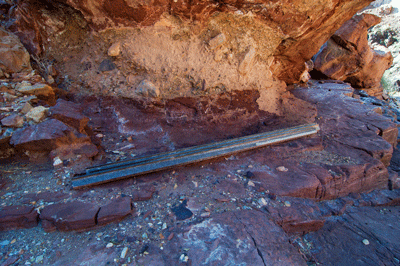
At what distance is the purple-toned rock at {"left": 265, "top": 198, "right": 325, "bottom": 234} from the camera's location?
179 centimetres

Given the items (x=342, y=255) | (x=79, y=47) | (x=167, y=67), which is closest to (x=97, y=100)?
(x=79, y=47)

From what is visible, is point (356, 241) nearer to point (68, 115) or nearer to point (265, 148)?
point (265, 148)

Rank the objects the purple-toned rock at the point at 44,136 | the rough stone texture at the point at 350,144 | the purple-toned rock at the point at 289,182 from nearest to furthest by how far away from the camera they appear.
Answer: the purple-toned rock at the point at 44,136 < the purple-toned rock at the point at 289,182 < the rough stone texture at the point at 350,144

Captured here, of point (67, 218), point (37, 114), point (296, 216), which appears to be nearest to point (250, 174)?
point (296, 216)

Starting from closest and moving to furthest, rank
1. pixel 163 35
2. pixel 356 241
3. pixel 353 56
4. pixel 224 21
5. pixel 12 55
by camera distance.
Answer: pixel 356 241
pixel 12 55
pixel 163 35
pixel 224 21
pixel 353 56

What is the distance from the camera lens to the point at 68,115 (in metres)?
2.17

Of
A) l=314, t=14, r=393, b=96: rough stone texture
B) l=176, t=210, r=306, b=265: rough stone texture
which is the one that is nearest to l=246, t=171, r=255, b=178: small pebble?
l=176, t=210, r=306, b=265: rough stone texture

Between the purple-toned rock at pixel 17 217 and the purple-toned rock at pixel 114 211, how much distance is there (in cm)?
48

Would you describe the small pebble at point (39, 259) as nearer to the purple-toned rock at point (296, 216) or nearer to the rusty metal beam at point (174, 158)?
the rusty metal beam at point (174, 158)

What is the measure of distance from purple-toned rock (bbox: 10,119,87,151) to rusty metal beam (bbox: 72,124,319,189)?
48 centimetres

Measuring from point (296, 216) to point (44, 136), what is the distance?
8.20 ft

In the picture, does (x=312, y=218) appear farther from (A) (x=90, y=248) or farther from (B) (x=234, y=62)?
(B) (x=234, y=62)

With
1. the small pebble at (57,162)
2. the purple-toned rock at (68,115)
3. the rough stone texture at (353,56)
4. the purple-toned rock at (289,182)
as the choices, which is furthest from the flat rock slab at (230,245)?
the rough stone texture at (353,56)

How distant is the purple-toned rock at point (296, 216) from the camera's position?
1.79m
